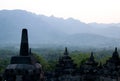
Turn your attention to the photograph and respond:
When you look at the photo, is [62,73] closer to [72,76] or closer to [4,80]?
[72,76]

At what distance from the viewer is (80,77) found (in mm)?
41094

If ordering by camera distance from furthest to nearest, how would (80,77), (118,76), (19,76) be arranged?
(80,77) → (118,76) → (19,76)

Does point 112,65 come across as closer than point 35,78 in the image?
No

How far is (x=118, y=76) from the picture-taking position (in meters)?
38.1

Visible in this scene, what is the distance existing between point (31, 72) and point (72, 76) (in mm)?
24322

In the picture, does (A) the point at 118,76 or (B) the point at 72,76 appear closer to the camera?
(A) the point at 118,76

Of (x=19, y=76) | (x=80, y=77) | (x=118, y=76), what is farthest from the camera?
(x=80, y=77)

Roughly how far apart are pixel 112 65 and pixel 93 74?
243 centimetres

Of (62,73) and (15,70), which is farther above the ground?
(15,70)

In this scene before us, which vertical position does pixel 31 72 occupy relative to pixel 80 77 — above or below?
above

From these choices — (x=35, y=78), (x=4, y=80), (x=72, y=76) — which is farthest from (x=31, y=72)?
(x=72, y=76)

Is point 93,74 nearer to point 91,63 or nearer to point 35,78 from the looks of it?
point 91,63

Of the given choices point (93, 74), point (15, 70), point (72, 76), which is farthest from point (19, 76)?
point (72, 76)

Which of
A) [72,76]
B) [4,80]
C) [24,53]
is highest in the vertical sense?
[24,53]
